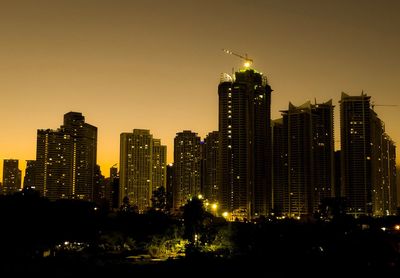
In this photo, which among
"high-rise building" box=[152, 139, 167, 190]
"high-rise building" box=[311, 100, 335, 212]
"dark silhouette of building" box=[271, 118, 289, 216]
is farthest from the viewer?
"high-rise building" box=[152, 139, 167, 190]

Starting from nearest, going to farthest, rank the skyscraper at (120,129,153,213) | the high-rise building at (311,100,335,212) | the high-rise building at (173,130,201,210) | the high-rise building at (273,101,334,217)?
the high-rise building at (311,100,335,212) < the high-rise building at (273,101,334,217) < the high-rise building at (173,130,201,210) < the skyscraper at (120,129,153,213)

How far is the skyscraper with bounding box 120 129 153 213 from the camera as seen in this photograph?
325 feet

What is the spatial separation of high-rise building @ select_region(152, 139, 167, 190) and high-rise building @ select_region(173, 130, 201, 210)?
14.1ft

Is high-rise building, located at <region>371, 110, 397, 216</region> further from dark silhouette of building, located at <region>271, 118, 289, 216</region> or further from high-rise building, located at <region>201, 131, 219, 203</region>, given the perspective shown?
high-rise building, located at <region>201, 131, 219, 203</region>

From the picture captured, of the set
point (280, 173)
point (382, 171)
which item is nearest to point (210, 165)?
point (280, 173)

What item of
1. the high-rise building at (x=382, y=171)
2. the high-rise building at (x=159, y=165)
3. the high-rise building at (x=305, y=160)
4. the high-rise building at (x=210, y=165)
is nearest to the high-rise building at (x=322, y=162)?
the high-rise building at (x=305, y=160)

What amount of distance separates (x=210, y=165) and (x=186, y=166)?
8.84 meters

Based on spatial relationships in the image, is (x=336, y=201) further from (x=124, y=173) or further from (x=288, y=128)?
(x=124, y=173)

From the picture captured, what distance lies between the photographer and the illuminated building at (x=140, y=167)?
325ft

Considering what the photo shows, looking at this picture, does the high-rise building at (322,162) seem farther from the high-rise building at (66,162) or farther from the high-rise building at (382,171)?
the high-rise building at (66,162)

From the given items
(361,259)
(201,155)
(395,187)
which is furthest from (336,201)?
(395,187)

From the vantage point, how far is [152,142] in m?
104

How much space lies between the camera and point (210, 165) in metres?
89.2

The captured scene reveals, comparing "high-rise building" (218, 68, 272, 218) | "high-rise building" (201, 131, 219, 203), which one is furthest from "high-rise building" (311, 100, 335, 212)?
"high-rise building" (201, 131, 219, 203)
